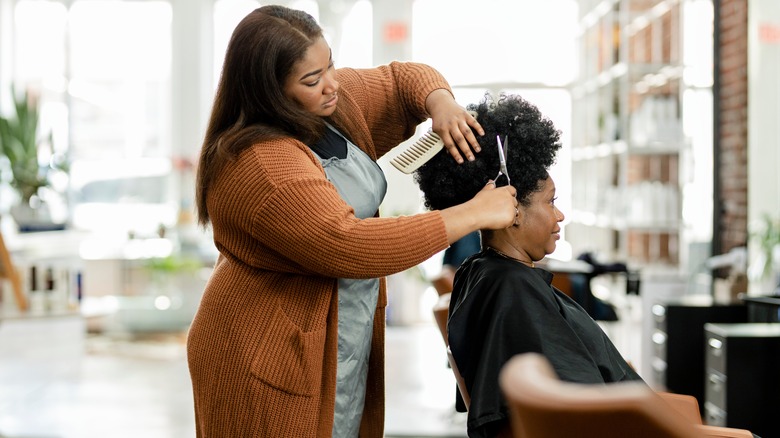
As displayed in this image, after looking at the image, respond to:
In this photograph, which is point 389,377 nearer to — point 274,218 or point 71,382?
point 71,382

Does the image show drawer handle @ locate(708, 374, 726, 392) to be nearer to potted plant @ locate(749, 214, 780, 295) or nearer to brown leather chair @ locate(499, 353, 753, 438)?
potted plant @ locate(749, 214, 780, 295)

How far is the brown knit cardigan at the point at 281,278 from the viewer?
1514 millimetres

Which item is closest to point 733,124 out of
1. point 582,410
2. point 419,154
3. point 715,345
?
point 715,345

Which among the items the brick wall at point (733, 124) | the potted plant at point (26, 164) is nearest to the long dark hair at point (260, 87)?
the brick wall at point (733, 124)

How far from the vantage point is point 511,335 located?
151 cm

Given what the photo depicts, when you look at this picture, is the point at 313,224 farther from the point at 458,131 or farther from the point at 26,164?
the point at 26,164

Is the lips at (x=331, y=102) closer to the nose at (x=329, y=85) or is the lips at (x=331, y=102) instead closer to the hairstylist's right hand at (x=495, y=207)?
the nose at (x=329, y=85)

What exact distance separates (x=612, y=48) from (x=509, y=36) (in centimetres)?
201

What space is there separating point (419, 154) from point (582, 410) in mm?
905

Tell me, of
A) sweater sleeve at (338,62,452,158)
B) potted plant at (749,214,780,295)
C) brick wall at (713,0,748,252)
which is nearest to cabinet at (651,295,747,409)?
potted plant at (749,214,780,295)

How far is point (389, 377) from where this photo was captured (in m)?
5.52

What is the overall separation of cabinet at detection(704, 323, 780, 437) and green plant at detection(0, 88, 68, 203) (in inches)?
195

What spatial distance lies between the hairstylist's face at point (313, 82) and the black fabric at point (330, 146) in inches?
2.6

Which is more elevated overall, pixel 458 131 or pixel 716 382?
pixel 458 131
